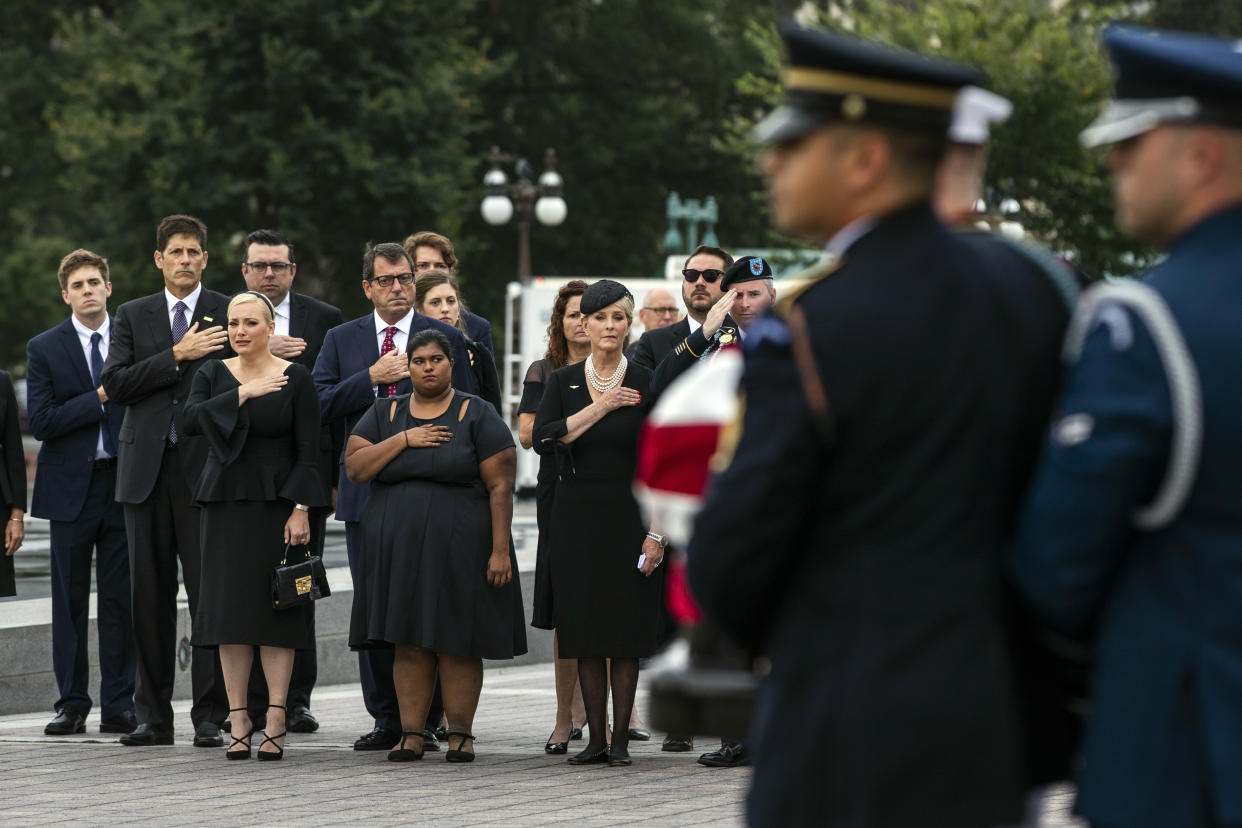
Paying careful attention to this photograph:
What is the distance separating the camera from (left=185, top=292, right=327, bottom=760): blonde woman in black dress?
30.7 ft

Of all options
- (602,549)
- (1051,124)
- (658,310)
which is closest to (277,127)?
(1051,124)

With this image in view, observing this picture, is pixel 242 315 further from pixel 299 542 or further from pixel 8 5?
pixel 8 5

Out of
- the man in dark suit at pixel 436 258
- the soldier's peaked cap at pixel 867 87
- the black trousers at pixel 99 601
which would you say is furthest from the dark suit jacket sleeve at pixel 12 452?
the soldier's peaked cap at pixel 867 87

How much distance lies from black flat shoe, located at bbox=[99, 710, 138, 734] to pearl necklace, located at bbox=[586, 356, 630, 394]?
116 inches

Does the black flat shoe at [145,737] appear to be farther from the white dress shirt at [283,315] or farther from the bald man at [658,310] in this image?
the bald man at [658,310]

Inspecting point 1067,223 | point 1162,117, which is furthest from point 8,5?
point 1162,117

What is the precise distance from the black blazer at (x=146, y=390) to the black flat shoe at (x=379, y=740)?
1.47 metres

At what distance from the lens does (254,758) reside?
369 inches

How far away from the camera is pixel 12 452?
418 inches

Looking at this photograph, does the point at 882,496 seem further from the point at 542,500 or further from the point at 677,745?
the point at 542,500

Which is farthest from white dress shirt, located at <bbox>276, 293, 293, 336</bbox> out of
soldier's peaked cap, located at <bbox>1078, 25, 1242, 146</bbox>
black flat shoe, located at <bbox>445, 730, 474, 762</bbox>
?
soldier's peaked cap, located at <bbox>1078, 25, 1242, 146</bbox>

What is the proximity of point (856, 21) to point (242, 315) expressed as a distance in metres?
28.0

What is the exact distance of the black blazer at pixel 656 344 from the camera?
32.2 ft

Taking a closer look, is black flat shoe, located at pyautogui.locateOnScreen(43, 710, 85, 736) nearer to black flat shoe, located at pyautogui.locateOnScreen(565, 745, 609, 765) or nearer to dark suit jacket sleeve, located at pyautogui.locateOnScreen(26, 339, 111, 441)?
dark suit jacket sleeve, located at pyautogui.locateOnScreen(26, 339, 111, 441)
